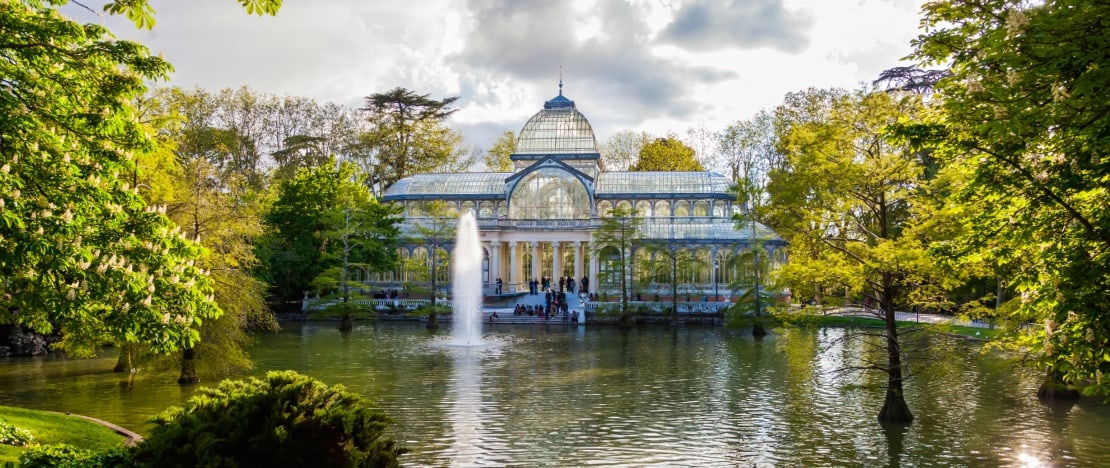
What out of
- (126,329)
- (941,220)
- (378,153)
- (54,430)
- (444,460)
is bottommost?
(444,460)

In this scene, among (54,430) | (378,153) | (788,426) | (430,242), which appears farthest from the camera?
(378,153)

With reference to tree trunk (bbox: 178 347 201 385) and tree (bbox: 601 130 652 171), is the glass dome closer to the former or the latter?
tree (bbox: 601 130 652 171)

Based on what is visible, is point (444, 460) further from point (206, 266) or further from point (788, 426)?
point (206, 266)

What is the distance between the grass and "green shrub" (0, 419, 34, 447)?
0.22 metres

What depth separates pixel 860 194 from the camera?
53.3ft

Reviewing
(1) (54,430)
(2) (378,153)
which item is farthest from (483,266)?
(1) (54,430)

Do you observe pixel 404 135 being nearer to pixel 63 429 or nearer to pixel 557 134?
pixel 557 134

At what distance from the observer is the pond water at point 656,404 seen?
14008 mm

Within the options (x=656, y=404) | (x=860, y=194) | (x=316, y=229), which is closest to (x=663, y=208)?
(x=316, y=229)

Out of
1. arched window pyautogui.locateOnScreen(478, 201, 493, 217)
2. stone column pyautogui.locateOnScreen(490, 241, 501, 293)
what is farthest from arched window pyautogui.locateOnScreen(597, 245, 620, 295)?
arched window pyautogui.locateOnScreen(478, 201, 493, 217)

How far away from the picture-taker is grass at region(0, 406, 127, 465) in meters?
11.3

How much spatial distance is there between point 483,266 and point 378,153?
18.4 m

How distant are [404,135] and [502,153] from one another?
1058 cm

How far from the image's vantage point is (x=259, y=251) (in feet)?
119
